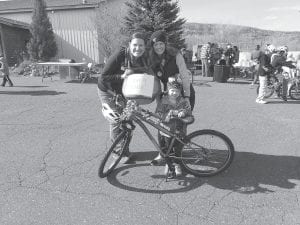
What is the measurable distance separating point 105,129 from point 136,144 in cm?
118

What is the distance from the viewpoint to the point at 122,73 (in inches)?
157

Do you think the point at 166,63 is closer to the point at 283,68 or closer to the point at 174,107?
the point at 174,107

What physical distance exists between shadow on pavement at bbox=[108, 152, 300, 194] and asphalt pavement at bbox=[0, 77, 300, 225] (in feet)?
0.04

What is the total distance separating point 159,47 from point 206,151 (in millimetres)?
1567

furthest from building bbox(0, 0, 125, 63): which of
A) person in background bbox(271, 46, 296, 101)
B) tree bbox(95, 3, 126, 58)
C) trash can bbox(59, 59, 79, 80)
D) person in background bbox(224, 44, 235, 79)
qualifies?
person in background bbox(271, 46, 296, 101)

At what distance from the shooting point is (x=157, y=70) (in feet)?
13.1

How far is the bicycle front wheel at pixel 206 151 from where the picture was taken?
3.91 meters

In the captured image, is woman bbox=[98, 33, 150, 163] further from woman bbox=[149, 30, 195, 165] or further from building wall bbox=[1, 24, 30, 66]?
building wall bbox=[1, 24, 30, 66]

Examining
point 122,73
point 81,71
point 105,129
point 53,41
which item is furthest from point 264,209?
point 53,41

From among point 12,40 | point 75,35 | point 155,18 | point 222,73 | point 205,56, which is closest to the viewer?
point 222,73

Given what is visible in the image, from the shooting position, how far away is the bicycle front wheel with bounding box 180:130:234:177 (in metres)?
3.91

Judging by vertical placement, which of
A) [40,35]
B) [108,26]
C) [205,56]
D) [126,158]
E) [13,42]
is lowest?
[126,158]

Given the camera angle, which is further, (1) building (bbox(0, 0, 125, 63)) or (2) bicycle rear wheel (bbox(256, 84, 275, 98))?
(1) building (bbox(0, 0, 125, 63))

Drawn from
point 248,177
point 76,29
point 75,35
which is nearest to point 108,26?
point 76,29
